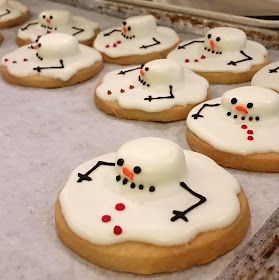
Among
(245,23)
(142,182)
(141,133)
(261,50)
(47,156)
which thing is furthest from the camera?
(245,23)

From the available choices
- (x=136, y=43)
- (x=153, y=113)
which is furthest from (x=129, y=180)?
(x=136, y=43)

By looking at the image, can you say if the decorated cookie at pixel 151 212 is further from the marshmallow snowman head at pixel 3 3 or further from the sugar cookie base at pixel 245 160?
the marshmallow snowman head at pixel 3 3

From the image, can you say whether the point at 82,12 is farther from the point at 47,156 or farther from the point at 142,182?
the point at 142,182

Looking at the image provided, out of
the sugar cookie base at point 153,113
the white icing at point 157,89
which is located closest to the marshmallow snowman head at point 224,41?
the white icing at point 157,89

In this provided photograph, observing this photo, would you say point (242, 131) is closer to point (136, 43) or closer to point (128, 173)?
point (128, 173)

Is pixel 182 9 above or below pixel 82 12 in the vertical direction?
above

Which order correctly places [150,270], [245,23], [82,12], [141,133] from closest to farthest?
[150,270]
[141,133]
[245,23]
[82,12]

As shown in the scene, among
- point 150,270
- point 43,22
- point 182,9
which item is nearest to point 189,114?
point 150,270
